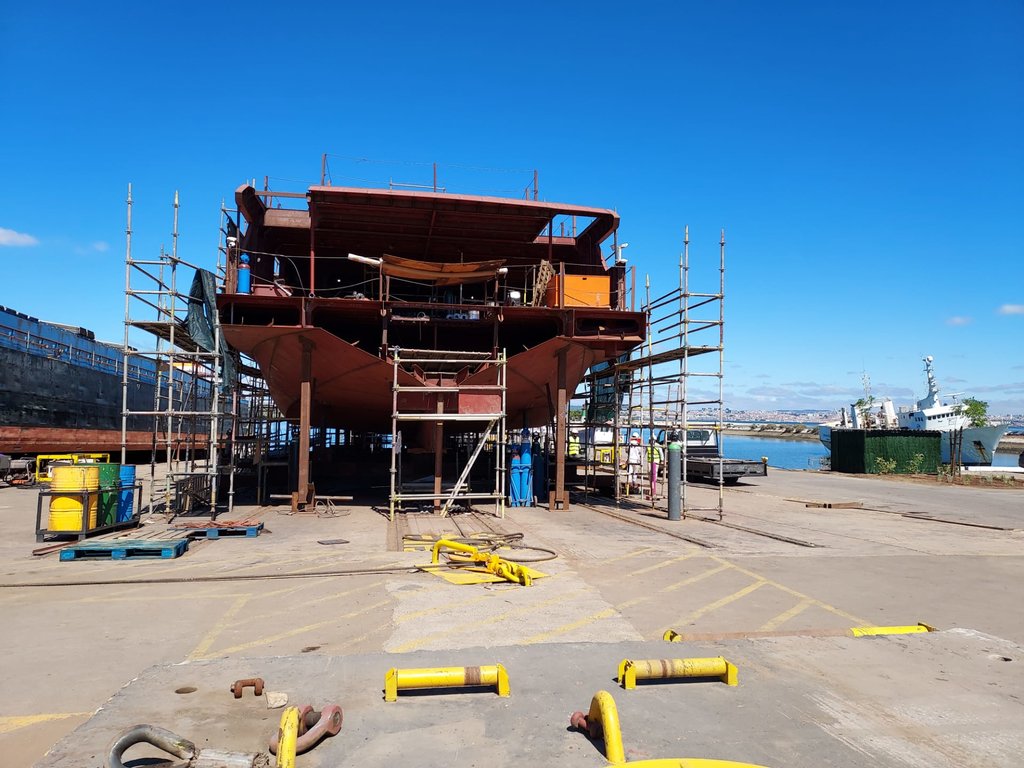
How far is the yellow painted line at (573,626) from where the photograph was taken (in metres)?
6.27

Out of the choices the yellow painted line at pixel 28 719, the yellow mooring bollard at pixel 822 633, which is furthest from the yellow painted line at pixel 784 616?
the yellow painted line at pixel 28 719

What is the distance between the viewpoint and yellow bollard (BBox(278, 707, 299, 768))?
10.6 ft

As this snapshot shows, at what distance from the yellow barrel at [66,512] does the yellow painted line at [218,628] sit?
18.4ft

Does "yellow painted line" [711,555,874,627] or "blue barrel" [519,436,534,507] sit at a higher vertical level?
"blue barrel" [519,436,534,507]

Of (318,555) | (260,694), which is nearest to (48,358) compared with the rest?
(318,555)

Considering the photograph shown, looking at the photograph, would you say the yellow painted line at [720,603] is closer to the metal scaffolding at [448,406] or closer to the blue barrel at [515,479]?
the metal scaffolding at [448,406]

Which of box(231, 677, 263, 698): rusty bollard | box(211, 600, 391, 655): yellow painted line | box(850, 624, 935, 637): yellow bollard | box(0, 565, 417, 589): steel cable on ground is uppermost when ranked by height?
box(231, 677, 263, 698): rusty bollard

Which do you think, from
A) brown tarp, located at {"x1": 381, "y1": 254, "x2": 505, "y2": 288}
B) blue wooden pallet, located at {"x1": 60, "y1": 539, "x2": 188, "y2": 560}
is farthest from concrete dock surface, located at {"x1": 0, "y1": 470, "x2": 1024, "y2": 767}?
brown tarp, located at {"x1": 381, "y1": 254, "x2": 505, "y2": 288}

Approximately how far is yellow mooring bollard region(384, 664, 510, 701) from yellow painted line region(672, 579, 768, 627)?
322 centimetres

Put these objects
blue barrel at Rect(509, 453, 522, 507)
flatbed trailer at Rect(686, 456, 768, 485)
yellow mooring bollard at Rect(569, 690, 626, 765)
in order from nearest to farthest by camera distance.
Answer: yellow mooring bollard at Rect(569, 690, 626, 765), blue barrel at Rect(509, 453, 522, 507), flatbed trailer at Rect(686, 456, 768, 485)

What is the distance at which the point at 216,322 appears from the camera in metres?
15.6

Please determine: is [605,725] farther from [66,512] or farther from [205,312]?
[205,312]

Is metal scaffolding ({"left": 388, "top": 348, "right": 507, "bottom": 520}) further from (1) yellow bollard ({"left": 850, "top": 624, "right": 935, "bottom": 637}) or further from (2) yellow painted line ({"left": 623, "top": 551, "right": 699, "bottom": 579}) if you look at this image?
(1) yellow bollard ({"left": 850, "top": 624, "right": 935, "bottom": 637})

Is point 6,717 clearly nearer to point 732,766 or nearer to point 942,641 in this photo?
point 732,766
